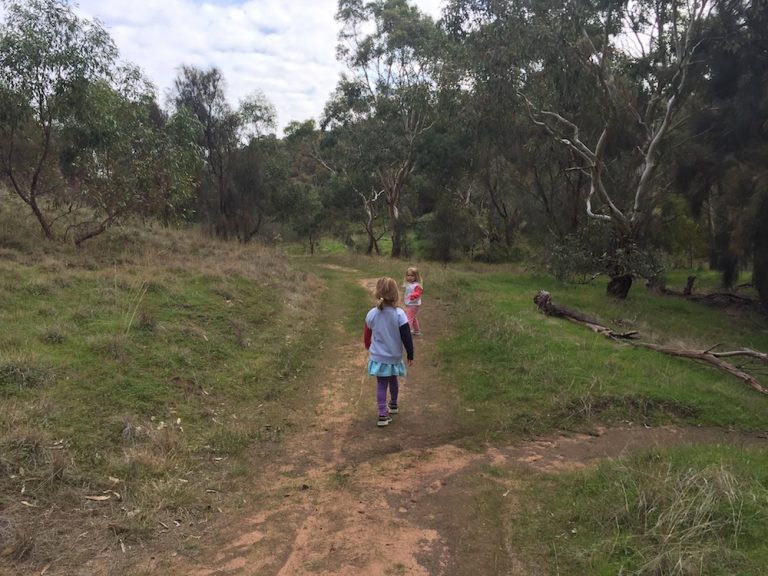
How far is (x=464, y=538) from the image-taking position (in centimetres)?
414

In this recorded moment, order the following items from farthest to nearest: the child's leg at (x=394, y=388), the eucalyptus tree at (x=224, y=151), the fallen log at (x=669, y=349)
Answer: the eucalyptus tree at (x=224, y=151) < the fallen log at (x=669, y=349) < the child's leg at (x=394, y=388)

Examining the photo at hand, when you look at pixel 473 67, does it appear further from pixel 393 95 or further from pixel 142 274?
pixel 393 95

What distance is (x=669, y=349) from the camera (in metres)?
9.62

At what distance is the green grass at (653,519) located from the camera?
3412 mm

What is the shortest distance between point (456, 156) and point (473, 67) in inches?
482

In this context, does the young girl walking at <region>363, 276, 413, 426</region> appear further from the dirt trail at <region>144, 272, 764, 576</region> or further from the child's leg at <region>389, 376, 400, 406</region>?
the dirt trail at <region>144, 272, 764, 576</region>

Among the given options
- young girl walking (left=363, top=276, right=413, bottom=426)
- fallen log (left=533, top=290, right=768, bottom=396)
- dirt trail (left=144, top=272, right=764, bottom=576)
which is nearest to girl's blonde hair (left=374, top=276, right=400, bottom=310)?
young girl walking (left=363, top=276, right=413, bottom=426)

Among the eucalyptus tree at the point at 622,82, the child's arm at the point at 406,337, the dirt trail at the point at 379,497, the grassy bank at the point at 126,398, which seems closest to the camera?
the dirt trail at the point at 379,497

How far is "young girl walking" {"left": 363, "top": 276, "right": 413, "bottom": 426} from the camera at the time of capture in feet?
21.1

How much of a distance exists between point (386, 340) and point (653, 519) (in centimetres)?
334

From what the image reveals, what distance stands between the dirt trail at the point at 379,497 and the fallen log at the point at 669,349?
2588 mm

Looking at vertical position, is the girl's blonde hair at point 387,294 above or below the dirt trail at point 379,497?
above

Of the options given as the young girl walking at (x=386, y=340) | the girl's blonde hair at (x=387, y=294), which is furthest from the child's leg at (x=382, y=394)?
the girl's blonde hair at (x=387, y=294)

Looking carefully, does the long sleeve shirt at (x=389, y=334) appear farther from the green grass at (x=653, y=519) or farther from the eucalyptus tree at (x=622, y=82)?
the eucalyptus tree at (x=622, y=82)
